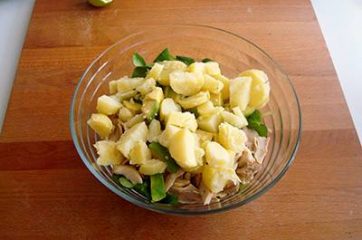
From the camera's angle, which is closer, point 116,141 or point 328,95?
point 116,141

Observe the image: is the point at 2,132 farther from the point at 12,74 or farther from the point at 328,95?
the point at 328,95

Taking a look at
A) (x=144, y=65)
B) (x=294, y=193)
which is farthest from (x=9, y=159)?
(x=294, y=193)

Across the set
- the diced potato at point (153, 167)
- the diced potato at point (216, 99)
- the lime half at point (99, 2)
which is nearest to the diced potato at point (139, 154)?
the diced potato at point (153, 167)

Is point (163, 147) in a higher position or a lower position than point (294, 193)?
higher

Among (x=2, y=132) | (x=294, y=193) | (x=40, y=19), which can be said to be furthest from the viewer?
(x=40, y=19)

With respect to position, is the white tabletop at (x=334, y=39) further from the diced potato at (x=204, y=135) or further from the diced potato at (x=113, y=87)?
the diced potato at (x=204, y=135)

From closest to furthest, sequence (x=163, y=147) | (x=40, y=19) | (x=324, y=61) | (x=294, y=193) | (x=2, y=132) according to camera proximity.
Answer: (x=163, y=147) → (x=294, y=193) → (x=2, y=132) → (x=324, y=61) → (x=40, y=19)

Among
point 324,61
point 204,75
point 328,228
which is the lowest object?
point 328,228
